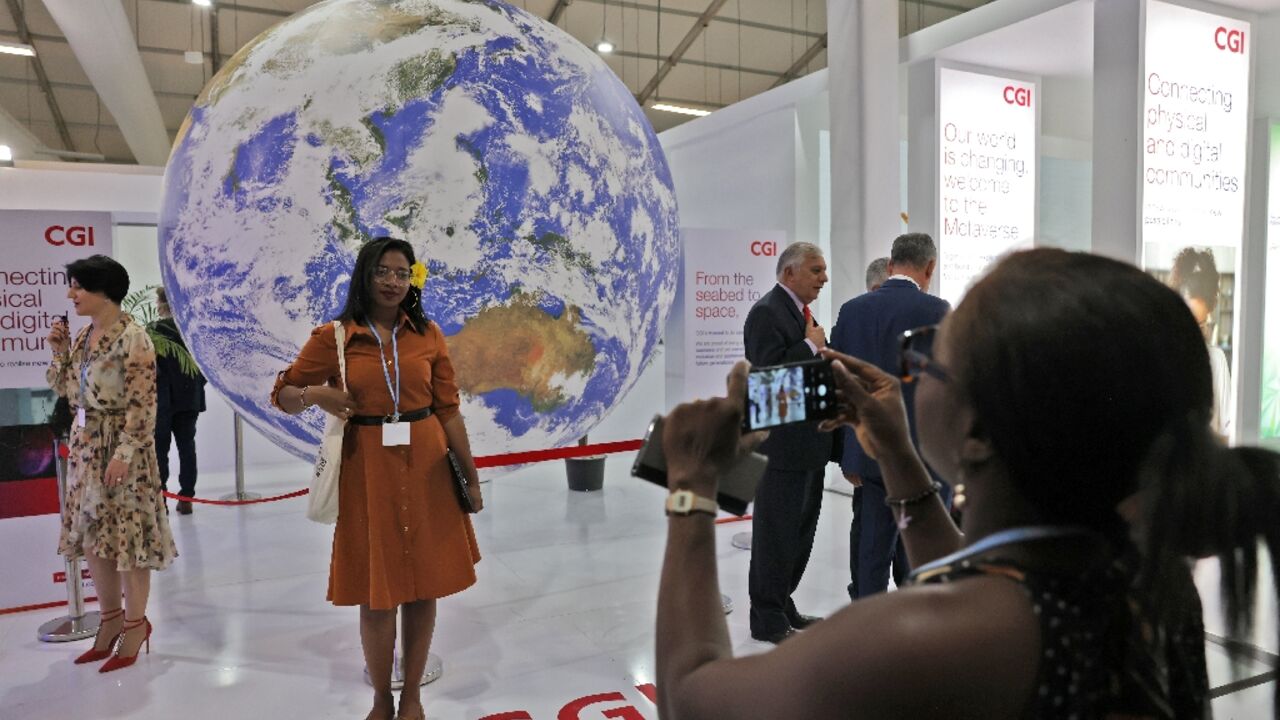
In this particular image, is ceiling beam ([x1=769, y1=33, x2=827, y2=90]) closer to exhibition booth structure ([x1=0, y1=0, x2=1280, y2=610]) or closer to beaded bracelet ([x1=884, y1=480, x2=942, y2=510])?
exhibition booth structure ([x1=0, y1=0, x2=1280, y2=610])

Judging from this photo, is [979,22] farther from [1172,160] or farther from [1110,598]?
[1110,598]

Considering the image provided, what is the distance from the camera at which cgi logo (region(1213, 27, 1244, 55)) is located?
5.43 meters

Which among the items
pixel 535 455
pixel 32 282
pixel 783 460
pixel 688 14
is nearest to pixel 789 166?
pixel 783 460

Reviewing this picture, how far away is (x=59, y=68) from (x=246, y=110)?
12.5 meters

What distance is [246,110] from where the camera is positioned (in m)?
3.50

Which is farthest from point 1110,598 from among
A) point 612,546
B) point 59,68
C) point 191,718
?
point 59,68

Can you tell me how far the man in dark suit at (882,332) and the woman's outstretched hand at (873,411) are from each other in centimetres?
250

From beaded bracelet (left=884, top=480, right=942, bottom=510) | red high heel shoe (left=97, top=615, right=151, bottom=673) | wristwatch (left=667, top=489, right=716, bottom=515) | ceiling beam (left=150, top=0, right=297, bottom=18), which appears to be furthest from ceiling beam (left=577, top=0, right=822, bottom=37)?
wristwatch (left=667, top=489, right=716, bottom=515)

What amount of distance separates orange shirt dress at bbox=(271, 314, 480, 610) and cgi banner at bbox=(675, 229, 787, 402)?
132 inches

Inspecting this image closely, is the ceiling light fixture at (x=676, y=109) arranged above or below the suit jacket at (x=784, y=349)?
above

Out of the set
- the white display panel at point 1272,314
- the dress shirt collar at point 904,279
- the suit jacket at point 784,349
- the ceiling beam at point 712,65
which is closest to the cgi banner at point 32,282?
the suit jacket at point 784,349

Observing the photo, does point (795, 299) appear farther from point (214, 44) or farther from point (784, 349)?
point (214, 44)

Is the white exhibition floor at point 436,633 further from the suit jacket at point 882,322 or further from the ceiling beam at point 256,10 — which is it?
the ceiling beam at point 256,10

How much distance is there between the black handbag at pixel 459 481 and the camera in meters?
3.02
